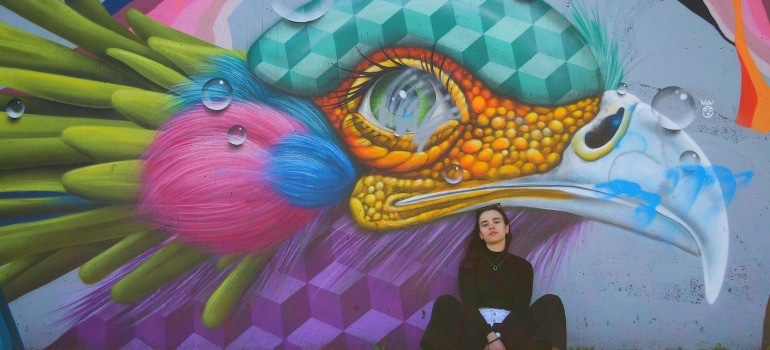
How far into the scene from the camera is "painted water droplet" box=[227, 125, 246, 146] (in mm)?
4750

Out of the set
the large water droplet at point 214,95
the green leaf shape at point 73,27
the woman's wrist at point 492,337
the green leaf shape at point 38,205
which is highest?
the green leaf shape at point 73,27

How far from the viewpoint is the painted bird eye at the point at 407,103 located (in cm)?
476

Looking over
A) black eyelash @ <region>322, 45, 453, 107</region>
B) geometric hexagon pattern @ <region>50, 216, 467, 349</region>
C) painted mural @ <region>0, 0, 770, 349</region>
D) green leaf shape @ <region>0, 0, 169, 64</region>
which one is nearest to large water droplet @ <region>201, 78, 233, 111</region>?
painted mural @ <region>0, 0, 770, 349</region>

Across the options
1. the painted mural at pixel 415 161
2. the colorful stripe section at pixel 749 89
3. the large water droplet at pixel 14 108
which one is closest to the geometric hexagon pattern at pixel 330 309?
the painted mural at pixel 415 161

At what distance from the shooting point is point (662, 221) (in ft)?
15.6

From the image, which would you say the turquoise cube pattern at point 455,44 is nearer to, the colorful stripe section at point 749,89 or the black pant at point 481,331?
the colorful stripe section at point 749,89

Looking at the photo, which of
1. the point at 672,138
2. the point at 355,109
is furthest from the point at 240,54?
the point at 672,138

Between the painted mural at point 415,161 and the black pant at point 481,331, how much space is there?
1.26 ft

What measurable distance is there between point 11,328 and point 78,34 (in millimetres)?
1776

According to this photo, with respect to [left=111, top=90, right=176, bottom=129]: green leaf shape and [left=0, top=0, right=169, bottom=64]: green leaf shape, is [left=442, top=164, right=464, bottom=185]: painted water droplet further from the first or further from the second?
[left=0, top=0, right=169, bottom=64]: green leaf shape

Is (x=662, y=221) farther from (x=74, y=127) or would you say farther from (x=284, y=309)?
(x=74, y=127)

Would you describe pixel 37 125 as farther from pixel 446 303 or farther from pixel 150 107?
pixel 446 303

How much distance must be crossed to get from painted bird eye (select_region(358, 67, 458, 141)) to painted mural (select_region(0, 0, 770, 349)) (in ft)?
0.04

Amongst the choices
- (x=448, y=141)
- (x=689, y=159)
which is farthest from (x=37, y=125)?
(x=689, y=159)
